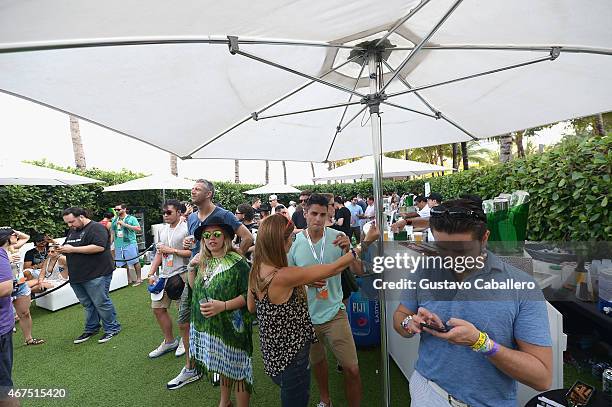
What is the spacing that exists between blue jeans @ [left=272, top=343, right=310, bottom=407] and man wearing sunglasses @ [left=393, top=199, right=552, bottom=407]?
0.91 m

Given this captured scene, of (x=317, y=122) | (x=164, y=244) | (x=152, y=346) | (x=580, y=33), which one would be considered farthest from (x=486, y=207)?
(x=152, y=346)

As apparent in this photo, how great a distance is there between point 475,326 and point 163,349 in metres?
4.13

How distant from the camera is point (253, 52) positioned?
216 cm

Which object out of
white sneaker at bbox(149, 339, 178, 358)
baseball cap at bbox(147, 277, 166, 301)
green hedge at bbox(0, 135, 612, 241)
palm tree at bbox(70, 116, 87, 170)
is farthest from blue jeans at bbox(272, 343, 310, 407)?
palm tree at bbox(70, 116, 87, 170)

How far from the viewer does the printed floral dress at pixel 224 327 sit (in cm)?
248

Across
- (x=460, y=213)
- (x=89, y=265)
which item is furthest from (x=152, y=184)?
(x=460, y=213)

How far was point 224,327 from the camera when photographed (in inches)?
97.9

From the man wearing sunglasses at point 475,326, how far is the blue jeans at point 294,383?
0.91 metres

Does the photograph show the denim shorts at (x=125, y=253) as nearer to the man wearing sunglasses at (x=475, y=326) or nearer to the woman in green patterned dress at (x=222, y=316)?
the woman in green patterned dress at (x=222, y=316)

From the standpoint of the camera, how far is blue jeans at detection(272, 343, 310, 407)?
2.10 meters

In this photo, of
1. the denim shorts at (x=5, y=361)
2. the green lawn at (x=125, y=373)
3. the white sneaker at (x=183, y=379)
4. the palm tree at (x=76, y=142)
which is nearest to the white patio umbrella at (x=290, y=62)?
the green lawn at (x=125, y=373)

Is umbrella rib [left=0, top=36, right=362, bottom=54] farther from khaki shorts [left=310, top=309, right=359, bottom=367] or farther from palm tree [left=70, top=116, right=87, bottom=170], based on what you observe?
palm tree [left=70, top=116, right=87, bottom=170]

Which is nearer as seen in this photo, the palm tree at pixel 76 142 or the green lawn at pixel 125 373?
the green lawn at pixel 125 373

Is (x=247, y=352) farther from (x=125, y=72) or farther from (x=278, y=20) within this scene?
(x=278, y=20)
